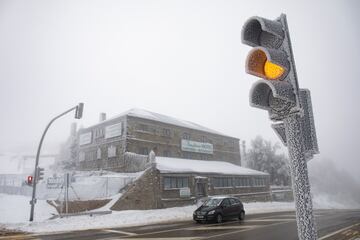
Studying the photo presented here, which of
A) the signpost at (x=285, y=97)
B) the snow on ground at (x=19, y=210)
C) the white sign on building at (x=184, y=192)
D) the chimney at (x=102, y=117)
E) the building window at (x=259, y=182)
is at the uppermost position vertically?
the chimney at (x=102, y=117)

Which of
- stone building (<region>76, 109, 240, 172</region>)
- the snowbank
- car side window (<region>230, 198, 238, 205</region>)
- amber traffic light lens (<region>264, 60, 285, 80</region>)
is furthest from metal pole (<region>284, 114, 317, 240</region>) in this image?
stone building (<region>76, 109, 240, 172</region>)

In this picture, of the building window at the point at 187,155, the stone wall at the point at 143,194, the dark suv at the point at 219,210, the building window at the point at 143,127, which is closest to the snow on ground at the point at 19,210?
the stone wall at the point at 143,194

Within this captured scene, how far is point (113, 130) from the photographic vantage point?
3656cm

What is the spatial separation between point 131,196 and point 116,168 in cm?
943

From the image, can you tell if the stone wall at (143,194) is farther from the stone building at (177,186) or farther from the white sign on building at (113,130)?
the white sign on building at (113,130)

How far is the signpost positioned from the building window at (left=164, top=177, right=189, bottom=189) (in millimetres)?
26903

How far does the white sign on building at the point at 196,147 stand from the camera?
1636 inches

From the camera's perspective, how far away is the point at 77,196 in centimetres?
2572

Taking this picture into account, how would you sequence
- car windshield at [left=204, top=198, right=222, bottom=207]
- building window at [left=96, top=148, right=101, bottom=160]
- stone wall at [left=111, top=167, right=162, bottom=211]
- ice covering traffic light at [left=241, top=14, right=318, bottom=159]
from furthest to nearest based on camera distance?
building window at [left=96, top=148, right=101, bottom=160], stone wall at [left=111, top=167, right=162, bottom=211], car windshield at [left=204, top=198, right=222, bottom=207], ice covering traffic light at [left=241, top=14, right=318, bottom=159]

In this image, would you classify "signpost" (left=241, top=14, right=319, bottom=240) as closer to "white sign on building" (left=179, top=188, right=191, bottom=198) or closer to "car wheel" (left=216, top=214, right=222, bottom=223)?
"car wheel" (left=216, top=214, right=222, bottom=223)

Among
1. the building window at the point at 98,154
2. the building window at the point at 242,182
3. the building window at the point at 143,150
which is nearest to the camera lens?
the building window at the point at 143,150

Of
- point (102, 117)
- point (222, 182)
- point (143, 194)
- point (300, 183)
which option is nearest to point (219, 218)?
point (143, 194)

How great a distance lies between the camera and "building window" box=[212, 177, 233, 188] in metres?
35.3

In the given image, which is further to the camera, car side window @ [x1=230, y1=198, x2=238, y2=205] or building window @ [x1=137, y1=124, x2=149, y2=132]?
building window @ [x1=137, y1=124, x2=149, y2=132]
